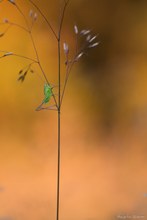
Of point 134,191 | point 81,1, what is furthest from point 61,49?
point 134,191

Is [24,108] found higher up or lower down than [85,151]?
higher up

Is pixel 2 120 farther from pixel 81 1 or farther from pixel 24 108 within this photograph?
pixel 81 1

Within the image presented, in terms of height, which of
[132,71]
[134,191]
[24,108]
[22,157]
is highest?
[132,71]

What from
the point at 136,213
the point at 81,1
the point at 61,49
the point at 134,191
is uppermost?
the point at 81,1

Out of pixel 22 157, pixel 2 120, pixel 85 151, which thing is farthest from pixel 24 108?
→ pixel 85 151

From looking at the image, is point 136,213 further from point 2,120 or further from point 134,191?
point 2,120

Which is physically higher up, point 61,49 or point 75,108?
point 61,49
